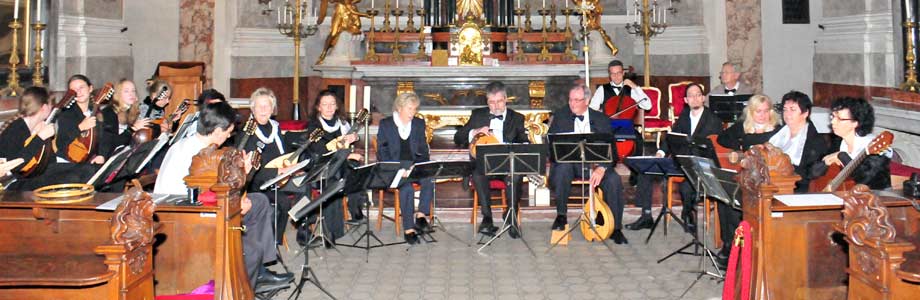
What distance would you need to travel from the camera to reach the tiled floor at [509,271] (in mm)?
6004

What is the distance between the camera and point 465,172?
7.43 meters

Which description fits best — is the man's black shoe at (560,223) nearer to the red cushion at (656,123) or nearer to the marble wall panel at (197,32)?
the red cushion at (656,123)

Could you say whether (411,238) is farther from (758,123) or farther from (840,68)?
(840,68)

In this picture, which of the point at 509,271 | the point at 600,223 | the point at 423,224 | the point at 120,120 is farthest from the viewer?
the point at 423,224

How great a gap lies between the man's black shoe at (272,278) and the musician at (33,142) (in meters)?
1.64

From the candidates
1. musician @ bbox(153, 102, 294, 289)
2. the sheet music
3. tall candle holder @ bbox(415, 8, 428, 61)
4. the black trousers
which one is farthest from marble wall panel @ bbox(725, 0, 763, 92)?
musician @ bbox(153, 102, 294, 289)

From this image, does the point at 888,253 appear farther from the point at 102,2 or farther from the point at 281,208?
the point at 102,2

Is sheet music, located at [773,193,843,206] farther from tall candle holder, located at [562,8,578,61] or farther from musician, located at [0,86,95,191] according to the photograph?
tall candle holder, located at [562,8,578,61]

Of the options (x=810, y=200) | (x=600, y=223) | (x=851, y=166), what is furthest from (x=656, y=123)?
(x=810, y=200)

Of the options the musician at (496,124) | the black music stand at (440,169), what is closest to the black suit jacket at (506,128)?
the musician at (496,124)

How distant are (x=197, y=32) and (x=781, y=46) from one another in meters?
8.94

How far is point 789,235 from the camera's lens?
4980 mm

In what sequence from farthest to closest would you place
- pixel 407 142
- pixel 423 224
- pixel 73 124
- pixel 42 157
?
pixel 407 142 → pixel 423 224 → pixel 73 124 → pixel 42 157

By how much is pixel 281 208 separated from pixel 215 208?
219 centimetres
